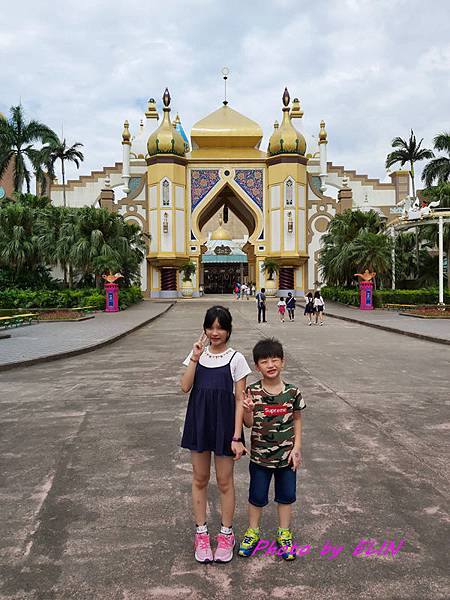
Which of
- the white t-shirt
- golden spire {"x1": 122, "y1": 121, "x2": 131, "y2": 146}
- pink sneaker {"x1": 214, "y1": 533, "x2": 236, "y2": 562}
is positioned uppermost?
golden spire {"x1": 122, "y1": 121, "x2": 131, "y2": 146}

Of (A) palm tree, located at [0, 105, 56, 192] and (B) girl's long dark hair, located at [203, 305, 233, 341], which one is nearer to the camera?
(B) girl's long dark hair, located at [203, 305, 233, 341]

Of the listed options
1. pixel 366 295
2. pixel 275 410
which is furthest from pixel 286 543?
pixel 366 295

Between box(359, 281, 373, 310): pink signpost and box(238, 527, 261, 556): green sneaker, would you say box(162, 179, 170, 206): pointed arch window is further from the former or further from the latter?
box(238, 527, 261, 556): green sneaker

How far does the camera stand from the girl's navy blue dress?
276 cm

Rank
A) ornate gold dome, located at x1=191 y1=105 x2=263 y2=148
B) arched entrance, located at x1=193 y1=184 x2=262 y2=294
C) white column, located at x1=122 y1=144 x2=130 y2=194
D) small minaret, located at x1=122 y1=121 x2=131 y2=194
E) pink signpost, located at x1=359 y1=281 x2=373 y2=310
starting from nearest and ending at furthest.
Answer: pink signpost, located at x1=359 y1=281 x2=373 y2=310 < ornate gold dome, located at x1=191 y1=105 x2=263 y2=148 < white column, located at x1=122 y1=144 x2=130 y2=194 < small minaret, located at x1=122 y1=121 x2=131 y2=194 < arched entrance, located at x1=193 y1=184 x2=262 y2=294

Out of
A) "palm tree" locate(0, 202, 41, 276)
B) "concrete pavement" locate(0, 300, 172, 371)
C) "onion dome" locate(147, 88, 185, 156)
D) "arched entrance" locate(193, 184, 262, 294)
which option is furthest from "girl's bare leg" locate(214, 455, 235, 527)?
"arched entrance" locate(193, 184, 262, 294)

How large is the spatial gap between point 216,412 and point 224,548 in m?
0.71

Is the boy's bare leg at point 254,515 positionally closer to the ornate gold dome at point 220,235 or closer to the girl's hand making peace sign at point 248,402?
the girl's hand making peace sign at point 248,402

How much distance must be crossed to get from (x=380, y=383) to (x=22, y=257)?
86.8 ft

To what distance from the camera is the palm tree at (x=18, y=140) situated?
38.8m

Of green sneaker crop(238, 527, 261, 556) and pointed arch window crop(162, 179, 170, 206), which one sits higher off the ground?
pointed arch window crop(162, 179, 170, 206)

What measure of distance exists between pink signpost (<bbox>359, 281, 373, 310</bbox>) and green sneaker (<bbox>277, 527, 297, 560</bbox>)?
920 inches

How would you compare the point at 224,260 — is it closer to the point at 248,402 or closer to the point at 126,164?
the point at 126,164

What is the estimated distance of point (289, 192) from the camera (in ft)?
140
